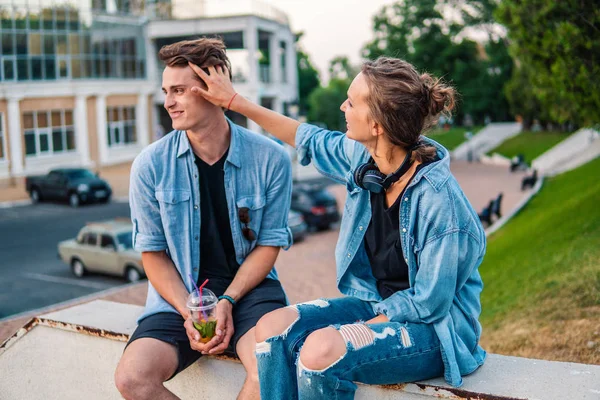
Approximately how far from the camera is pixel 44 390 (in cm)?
439

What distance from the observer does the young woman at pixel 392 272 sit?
117 inches

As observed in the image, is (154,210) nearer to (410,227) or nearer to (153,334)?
(153,334)

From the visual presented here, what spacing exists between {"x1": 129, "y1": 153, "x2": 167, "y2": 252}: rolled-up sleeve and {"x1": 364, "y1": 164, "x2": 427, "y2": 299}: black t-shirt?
1.19 m

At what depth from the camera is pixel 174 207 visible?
3854 mm

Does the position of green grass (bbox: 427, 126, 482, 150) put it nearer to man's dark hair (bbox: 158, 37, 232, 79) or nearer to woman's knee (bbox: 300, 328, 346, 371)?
man's dark hair (bbox: 158, 37, 232, 79)

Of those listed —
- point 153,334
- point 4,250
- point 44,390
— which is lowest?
point 4,250

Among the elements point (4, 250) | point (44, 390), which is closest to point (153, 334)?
point (44, 390)

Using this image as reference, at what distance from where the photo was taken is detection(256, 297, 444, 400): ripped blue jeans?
2.89 m

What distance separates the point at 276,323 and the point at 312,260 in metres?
15.0

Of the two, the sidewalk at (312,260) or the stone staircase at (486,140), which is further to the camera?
the stone staircase at (486,140)

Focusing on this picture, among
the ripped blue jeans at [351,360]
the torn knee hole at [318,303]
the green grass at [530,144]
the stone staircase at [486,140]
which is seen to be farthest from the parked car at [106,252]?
the stone staircase at [486,140]

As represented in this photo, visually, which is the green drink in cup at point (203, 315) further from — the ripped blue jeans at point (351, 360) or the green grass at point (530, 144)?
the green grass at point (530, 144)

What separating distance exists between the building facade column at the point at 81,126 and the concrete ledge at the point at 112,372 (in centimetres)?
3434

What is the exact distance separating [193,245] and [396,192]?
121 cm
